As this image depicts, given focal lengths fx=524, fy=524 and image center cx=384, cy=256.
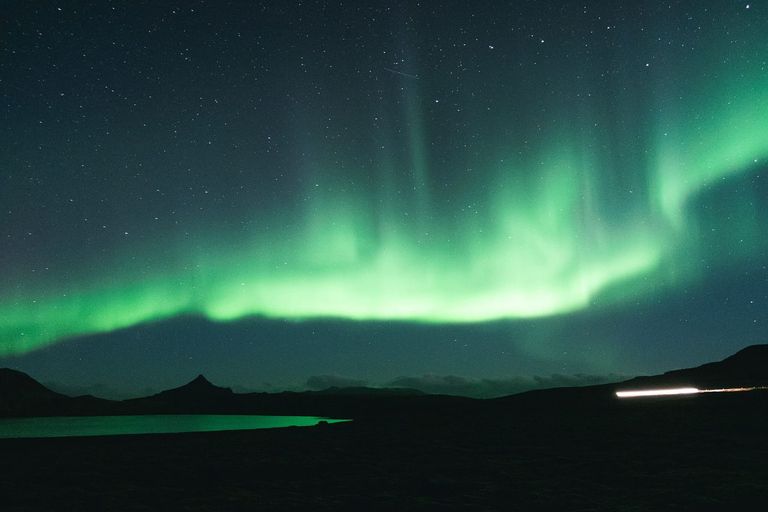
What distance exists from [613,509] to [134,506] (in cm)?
848

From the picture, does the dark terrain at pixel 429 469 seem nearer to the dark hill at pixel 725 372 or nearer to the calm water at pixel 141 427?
the calm water at pixel 141 427

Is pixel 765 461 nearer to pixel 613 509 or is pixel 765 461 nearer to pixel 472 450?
pixel 613 509

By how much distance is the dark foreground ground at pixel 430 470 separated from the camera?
955cm

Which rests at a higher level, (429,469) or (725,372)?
(429,469)

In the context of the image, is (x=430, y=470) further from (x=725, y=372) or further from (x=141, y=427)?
(x=725, y=372)

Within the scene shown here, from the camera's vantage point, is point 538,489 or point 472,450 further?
point 472,450

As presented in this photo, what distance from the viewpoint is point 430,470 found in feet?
42.3

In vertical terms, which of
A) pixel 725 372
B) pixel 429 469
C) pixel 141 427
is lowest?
pixel 141 427

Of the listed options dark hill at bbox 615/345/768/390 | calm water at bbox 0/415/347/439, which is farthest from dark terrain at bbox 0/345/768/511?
dark hill at bbox 615/345/768/390

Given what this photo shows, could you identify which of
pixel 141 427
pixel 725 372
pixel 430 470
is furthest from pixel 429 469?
pixel 725 372

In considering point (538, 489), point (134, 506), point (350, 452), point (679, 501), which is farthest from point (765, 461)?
point (134, 506)

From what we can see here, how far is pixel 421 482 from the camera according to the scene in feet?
37.4

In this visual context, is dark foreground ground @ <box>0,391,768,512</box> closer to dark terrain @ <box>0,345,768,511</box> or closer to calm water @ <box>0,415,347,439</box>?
dark terrain @ <box>0,345,768,511</box>

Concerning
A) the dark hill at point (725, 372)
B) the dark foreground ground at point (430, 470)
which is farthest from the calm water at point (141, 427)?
the dark hill at point (725, 372)
